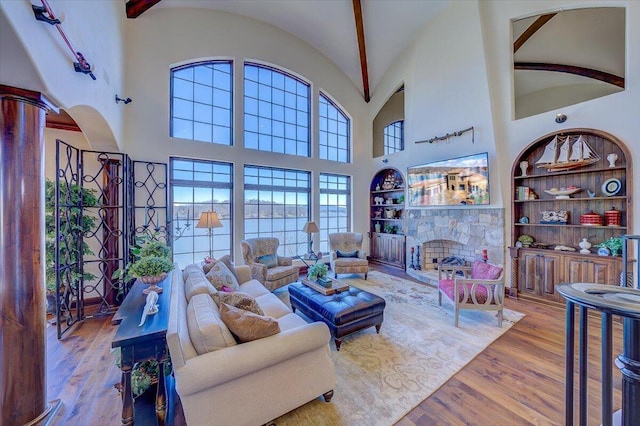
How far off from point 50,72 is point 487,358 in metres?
4.71

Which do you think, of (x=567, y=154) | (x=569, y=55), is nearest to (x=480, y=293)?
(x=567, y=154)

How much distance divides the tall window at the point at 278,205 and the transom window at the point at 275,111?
607 mm

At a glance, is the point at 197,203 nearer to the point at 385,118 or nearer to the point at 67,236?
the point at 67,236

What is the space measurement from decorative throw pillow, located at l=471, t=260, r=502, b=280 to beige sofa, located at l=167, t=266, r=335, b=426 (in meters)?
2.81

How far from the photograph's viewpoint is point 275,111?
6.06 metres

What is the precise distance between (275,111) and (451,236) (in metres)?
5.01

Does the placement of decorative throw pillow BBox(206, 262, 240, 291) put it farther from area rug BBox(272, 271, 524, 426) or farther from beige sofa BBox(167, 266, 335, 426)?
area rug BBox(272, 271, 524, 426)

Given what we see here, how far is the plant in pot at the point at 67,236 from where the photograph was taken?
129 inches

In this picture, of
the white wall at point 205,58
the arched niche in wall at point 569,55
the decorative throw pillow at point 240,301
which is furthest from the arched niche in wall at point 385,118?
the decorative throw pillow at point 240,301

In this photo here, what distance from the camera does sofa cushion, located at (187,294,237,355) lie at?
5.50 ft

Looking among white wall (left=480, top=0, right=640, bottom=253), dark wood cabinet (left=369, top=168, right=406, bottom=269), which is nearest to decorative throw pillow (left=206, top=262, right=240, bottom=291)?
dark wood cabinet (left=369, top=168, right=406, bottom=269)

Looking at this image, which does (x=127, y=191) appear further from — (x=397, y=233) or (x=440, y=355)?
(x=397, y=233)

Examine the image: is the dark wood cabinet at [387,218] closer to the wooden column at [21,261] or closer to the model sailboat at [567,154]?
the model sailboat at [567,154]

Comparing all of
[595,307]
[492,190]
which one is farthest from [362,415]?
[492,190]
